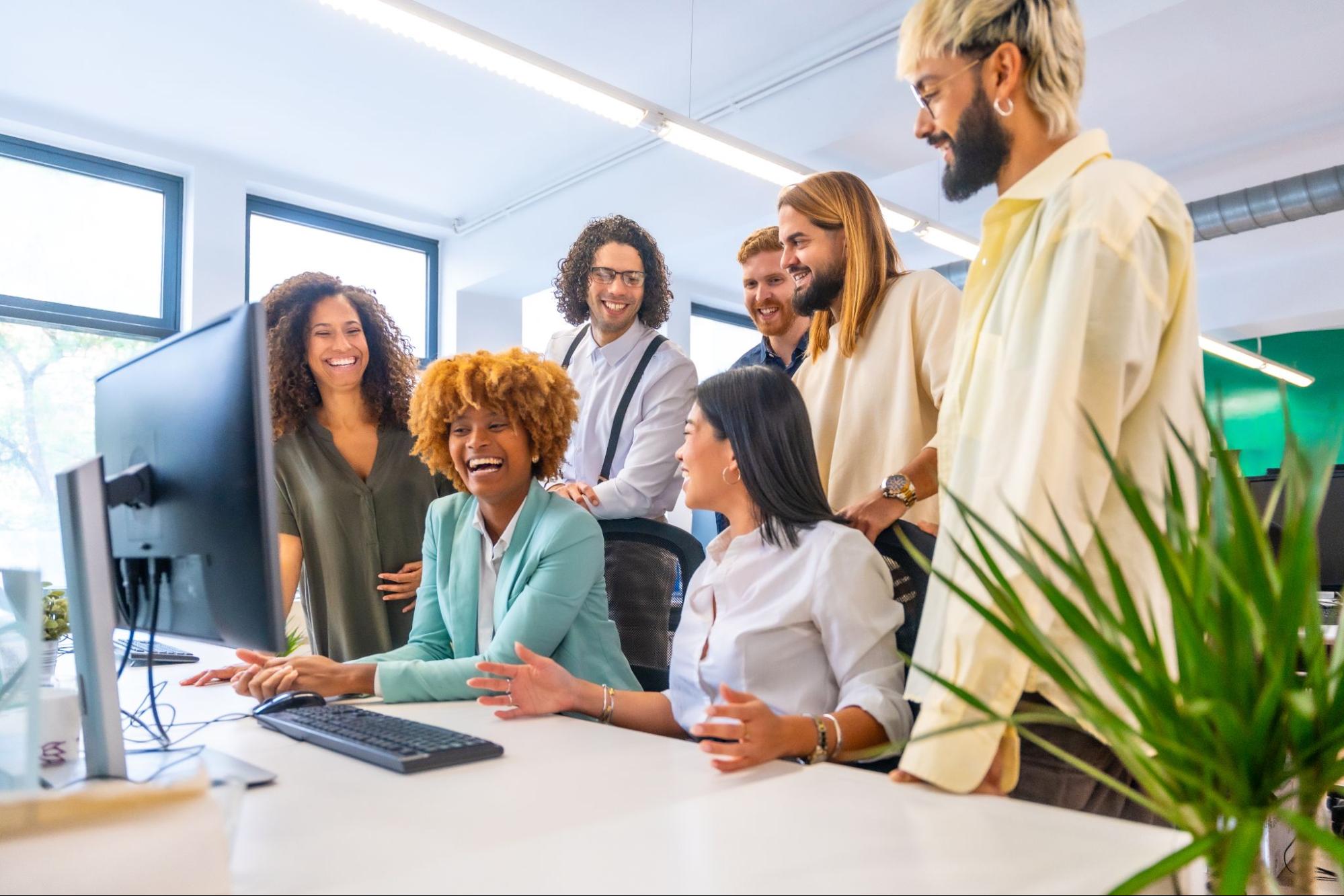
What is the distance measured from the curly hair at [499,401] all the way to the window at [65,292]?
3.51 meters

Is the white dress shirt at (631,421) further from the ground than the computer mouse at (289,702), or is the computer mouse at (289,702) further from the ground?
the white dress shirt at (631,421)

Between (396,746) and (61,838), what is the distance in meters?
0.40

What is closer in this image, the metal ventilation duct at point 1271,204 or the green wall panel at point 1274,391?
the metal ventilation duct at point 1271,204

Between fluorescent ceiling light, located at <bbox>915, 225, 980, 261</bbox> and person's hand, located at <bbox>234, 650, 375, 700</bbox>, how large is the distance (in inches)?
178

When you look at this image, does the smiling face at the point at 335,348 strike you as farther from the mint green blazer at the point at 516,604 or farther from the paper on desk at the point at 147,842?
the paper on desk at the point at 147,842

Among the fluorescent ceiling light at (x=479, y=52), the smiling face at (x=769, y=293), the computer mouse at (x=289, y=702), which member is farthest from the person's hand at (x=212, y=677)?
the fluorescent ceiling light at (x=479, y=52)

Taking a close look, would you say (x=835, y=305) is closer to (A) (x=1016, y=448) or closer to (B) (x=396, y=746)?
(A) (x=1016, y=448)

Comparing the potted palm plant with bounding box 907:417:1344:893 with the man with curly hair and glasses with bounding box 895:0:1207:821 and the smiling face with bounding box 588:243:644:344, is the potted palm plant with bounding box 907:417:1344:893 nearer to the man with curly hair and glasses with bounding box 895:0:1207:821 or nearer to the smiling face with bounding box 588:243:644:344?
the man with curly hair and glasses with bounding box 895:0:1207:821

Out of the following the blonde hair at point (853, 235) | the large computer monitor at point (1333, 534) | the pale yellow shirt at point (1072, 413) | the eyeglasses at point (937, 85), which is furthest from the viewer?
the large computer monitor at point (1333, 534)

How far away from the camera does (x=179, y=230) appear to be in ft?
18.0

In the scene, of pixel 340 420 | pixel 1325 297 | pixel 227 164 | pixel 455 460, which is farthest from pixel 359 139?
pixel 1325 297

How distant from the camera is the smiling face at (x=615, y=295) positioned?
2684mm

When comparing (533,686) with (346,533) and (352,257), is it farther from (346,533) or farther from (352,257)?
(352,257)

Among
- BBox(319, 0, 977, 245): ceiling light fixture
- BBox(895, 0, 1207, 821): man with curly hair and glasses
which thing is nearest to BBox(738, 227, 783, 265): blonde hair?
BBox(319, 0, 977, 245): ceiling light fixture
